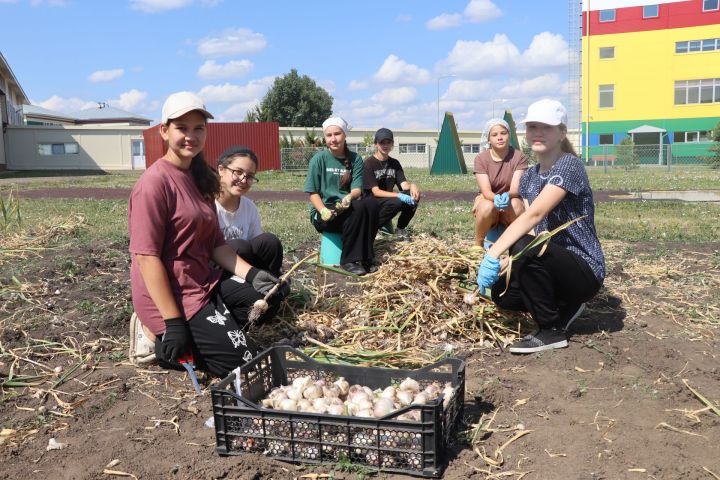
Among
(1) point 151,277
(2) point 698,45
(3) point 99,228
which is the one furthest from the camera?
(2) point 698,45

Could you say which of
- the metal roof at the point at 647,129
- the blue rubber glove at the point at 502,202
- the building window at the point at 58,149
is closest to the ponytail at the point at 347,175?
the blue rubber glove at the point at 502,202

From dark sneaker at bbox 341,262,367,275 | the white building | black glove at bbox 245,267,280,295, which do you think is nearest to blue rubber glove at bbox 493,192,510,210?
dark sneaker at bbox 341,262,367,275

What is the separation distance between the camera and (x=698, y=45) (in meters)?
41.8

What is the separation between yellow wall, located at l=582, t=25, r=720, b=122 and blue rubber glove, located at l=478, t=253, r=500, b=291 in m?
43.1

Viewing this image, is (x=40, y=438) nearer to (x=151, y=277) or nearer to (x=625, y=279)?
(x=151, y=277)

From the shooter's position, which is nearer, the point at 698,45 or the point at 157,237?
the point at 157,237

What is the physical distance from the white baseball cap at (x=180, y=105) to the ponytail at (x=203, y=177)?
29cm

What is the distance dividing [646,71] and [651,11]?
3908 millimetres

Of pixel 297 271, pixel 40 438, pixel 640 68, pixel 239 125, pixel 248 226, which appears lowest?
pixel 40 438

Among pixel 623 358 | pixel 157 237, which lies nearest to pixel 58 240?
pixel 157 237

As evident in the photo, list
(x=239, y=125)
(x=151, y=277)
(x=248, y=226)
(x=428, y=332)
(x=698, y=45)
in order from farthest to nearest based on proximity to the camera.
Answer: (x=698, y=45)
(x=239, y=125)
(x=248, y=226)
(x=428, y=332)
(x=151, y=277)

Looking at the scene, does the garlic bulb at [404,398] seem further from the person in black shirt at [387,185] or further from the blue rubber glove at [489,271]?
the person in black shirt at [387,185]

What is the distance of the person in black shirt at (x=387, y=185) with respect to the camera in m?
6.05

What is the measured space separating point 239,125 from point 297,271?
79.8 feet
